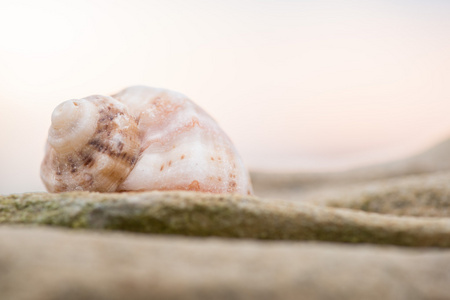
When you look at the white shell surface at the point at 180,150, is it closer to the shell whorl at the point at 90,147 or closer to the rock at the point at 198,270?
the shell whorl at the point at 90,147

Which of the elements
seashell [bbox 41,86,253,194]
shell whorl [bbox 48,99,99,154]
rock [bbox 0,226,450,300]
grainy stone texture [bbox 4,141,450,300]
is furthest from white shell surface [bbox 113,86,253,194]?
rock [bbox 0,226,450,300]

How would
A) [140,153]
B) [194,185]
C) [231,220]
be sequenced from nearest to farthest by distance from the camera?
[231,220]
[194,185]
[140,153]

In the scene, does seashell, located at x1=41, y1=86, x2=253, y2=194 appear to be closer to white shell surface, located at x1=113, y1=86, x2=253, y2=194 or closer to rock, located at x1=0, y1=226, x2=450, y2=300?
white shell surface, located at x1=113, y1=86, x2=253, y2=194

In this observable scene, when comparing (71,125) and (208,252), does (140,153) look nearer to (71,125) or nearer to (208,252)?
(71,125)

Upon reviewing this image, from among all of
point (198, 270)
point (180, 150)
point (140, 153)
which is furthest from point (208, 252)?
point (140, 153)

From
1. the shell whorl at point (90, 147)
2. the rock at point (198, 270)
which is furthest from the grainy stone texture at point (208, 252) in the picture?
the shell whorl at point (90, 147)
